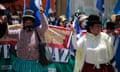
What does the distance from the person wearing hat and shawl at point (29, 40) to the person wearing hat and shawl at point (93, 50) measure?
687mm

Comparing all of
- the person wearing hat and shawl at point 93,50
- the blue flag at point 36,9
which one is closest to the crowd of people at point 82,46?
the person wearing hat and shawl at point 93,50

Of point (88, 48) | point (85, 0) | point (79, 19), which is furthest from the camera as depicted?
point (85, 0)

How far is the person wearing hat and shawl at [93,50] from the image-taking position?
783cm

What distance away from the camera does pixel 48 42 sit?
9.36 meters

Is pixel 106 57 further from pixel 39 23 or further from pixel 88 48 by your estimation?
pixel 39 23

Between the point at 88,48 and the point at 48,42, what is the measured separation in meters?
1.67

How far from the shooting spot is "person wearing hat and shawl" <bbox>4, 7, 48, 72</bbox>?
7.90 m

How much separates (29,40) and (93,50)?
1.10 metres

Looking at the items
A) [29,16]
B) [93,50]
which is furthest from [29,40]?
[93,50]

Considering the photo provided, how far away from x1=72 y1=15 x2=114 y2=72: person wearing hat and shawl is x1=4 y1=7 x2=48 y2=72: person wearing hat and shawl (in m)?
0.69

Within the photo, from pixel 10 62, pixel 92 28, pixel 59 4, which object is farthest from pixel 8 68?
pixel 59 4

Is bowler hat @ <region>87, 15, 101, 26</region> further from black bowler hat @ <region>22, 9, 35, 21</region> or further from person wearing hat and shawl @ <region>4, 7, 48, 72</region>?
black bowler hat @ <region>22, 9, 35, 21</region>

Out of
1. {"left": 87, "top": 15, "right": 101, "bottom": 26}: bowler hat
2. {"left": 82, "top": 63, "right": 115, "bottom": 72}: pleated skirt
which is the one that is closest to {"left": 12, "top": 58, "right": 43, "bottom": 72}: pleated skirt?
{"left": 82, "top": 63, "right": 115, "bottom": 72}: pleated skirt

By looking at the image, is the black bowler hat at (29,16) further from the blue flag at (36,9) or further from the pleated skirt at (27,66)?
the pleated skirt at (27,66)
